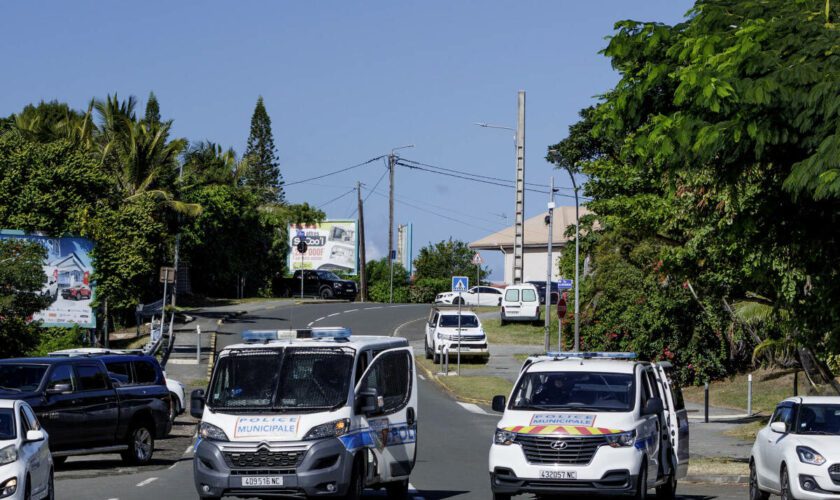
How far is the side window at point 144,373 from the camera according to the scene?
24.0m

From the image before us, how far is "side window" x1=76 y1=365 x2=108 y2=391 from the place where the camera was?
2128 cm

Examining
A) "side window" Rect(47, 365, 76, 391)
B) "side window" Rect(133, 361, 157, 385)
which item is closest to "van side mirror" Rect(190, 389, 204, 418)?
"side window" Rect(47, 365, 76, 391)

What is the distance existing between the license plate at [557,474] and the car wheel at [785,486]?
9.10ft

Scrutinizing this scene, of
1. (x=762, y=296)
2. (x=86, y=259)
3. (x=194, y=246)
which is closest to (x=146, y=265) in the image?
(x=86, y=259)

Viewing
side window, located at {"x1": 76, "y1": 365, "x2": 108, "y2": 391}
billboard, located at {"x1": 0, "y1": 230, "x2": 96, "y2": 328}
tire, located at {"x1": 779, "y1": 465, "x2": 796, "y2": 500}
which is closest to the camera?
tire, located at {"x1": 779, "y1": 465, "x2": 796, "y2": 500}

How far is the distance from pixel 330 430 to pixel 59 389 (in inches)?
263

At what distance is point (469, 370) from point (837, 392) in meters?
21.2

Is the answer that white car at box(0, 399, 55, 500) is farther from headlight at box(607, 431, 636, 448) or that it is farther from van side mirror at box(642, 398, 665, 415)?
van side mirror at box(642, 398, 665, 415)

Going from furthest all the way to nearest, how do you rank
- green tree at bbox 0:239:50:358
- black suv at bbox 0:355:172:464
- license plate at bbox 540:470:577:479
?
1. green tree at bbox 0:239:50:358
2. black suv at bbox 0:355:172:464
3. license plate at bbox 540:470:577:479

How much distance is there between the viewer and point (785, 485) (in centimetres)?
1545

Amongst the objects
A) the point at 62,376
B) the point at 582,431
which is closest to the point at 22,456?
the point at 582,431

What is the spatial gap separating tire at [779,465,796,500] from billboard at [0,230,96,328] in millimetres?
30768

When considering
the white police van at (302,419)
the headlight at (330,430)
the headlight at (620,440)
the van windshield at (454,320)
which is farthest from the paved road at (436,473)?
the van windshield at (454,320)

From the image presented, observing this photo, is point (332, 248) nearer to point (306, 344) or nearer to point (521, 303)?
point (521, 303)
